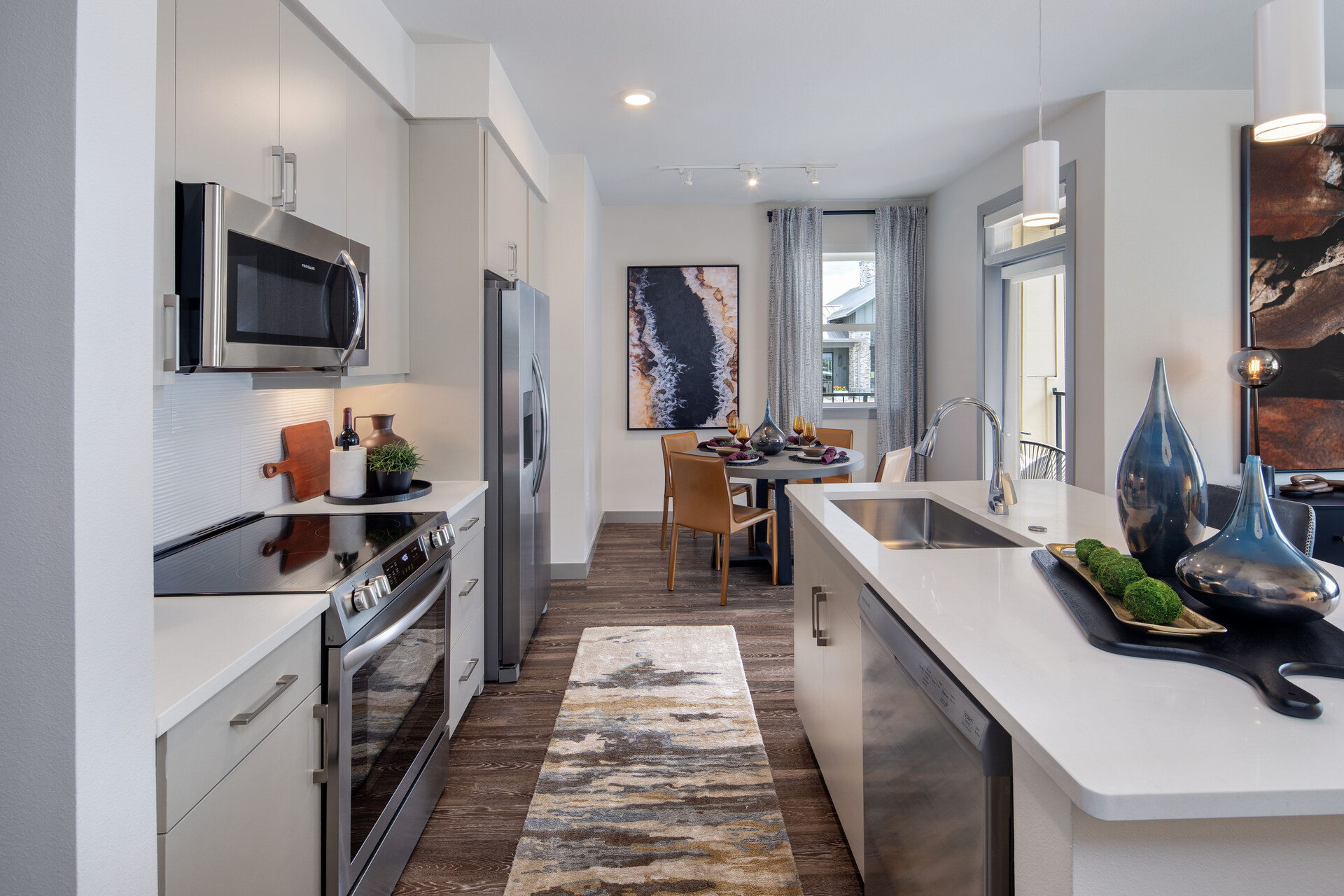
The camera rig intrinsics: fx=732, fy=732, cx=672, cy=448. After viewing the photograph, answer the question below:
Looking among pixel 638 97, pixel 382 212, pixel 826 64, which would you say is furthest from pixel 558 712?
pixel 826 64

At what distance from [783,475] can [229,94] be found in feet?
10.5

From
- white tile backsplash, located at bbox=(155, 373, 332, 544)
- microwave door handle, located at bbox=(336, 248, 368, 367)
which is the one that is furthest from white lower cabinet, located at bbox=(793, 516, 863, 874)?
white tile backsplash, located at bbox=(155, 373, 332, 544)

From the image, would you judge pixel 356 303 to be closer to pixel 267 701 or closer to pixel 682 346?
pixel 267 701

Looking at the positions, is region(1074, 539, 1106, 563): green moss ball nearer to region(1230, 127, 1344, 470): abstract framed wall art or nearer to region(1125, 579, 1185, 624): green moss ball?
region(1125, 579, 1185, 624): green moss ball

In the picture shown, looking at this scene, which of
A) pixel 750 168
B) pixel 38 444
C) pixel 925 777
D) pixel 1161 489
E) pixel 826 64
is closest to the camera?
pixel 38 444

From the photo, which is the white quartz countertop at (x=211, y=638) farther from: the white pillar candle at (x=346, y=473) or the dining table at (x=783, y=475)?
the dining table at (x=783, y=475)

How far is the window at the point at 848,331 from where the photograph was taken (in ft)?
20.5

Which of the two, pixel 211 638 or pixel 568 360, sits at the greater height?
pixel 568 360

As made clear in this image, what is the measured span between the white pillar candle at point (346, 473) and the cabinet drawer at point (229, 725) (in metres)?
1.07

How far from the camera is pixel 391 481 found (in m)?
2.45

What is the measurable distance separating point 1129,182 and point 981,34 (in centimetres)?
120

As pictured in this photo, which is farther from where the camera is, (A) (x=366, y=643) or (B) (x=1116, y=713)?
(A) (x=366, y=643)

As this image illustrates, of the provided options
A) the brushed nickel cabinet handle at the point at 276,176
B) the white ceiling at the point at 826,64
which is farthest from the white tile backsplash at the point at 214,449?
the white ceiling at the point at 826,64

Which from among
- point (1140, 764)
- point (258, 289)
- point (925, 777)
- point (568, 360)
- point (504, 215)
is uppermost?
point (504, 215)
